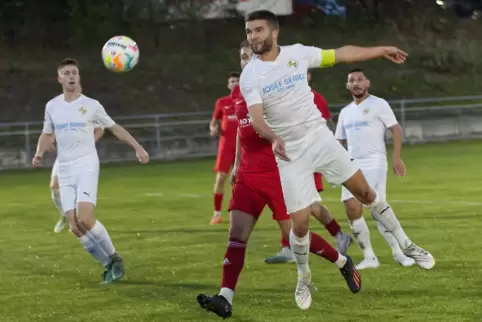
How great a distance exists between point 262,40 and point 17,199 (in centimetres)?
1316

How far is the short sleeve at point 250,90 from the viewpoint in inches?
301

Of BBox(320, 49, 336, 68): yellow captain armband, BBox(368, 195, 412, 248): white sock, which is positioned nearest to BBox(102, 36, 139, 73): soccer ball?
BBox(368, 195, 412, 248): white sock

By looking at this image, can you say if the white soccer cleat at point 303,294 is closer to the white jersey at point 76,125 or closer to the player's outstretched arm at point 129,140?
the player's outstretched arm at point 129,140

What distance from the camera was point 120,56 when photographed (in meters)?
14.4

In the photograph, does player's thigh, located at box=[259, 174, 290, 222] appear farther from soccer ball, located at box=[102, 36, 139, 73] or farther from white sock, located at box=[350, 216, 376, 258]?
soccer ball, located at box=[102, 36, 139, 73]

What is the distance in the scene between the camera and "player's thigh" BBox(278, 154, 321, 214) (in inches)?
311

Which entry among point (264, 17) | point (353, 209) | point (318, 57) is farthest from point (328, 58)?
point (353, 209)

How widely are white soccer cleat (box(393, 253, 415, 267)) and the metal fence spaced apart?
19598 mm

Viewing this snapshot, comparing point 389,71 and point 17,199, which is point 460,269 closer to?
point 17,199

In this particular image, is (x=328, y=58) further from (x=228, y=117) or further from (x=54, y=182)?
(x=228, y=117)

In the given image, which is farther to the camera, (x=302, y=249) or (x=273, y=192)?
(x=273, y=192)

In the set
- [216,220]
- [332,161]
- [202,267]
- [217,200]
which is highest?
[332,161]

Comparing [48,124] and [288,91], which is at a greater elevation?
[288,91]

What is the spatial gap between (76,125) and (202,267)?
1.87 meters
